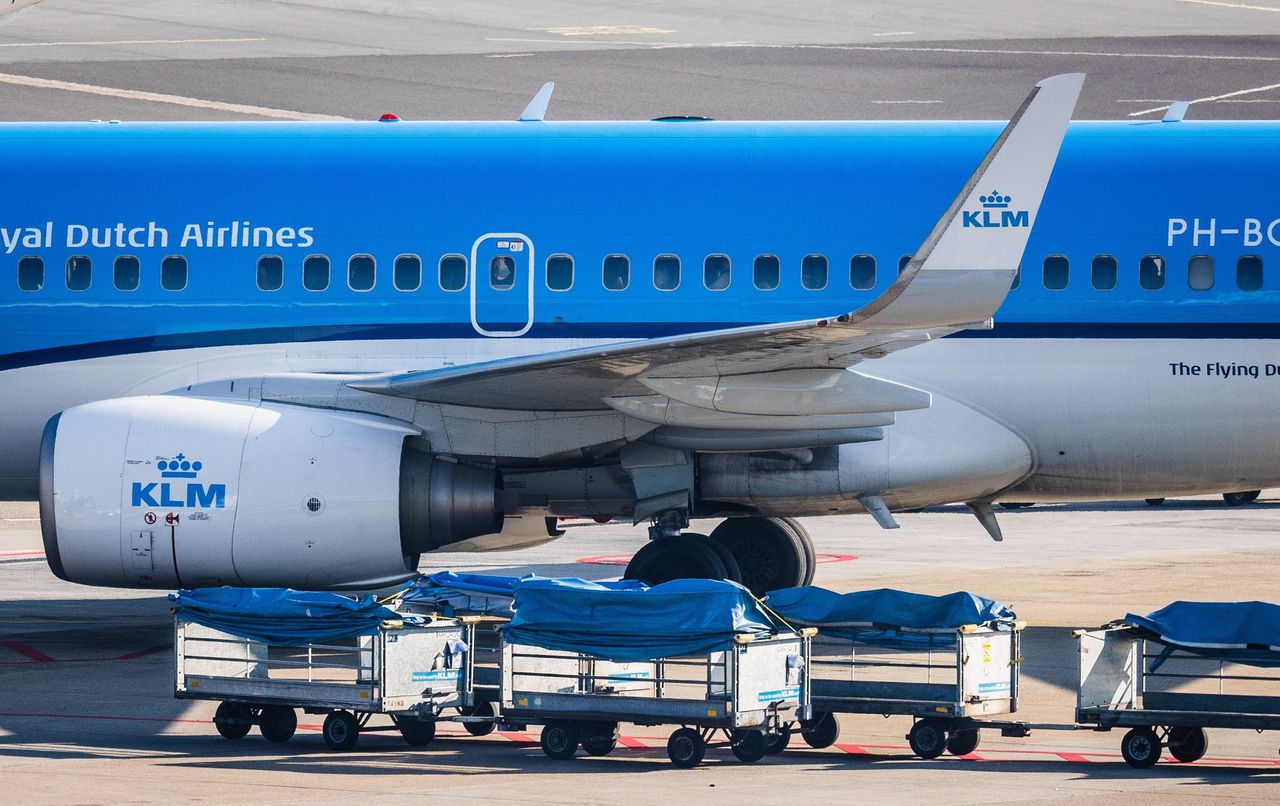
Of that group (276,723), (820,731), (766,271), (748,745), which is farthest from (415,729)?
(766,271)

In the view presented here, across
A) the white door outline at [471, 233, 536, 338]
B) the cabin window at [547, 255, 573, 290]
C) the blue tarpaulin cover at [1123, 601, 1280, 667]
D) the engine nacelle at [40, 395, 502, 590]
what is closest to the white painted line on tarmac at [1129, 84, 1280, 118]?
the cabin window at [547, 255, 573, 290]

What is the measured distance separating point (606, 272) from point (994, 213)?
4.88 meters

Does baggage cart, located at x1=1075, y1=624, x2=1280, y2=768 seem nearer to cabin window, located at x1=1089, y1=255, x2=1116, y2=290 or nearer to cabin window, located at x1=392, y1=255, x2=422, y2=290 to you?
cabin window, located at x1=1089, y1=255, x2=1116, y2=290

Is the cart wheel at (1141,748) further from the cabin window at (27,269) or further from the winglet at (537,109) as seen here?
the cabin window at (27,269)

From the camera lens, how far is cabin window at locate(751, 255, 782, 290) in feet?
60.0

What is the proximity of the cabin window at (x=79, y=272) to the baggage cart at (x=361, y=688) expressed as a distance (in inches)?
207

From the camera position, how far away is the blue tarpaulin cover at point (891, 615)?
1420cm

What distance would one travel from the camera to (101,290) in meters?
18.6

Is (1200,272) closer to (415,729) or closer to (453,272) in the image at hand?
(453,272)

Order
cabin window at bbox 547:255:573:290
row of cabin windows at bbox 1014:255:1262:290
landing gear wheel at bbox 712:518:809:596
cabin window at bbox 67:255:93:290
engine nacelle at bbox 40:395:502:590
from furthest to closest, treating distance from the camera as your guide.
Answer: landing gear wheel at bbox 712:518:809:596 < cabin window at bbox 67:255:93:290 < cabin window at bbox 547:255:573:290 < row of cabin windows at bbox 1014:255:1262:290 < engine nacelle at bbox 40:395:502:590

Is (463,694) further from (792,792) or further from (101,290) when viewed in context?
(101,290)

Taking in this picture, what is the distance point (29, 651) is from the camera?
62.0 ft

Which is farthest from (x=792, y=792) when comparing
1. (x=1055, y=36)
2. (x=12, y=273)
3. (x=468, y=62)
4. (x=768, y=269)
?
(x=1055, y=36)

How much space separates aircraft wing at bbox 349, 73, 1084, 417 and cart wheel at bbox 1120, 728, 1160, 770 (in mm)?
3431
